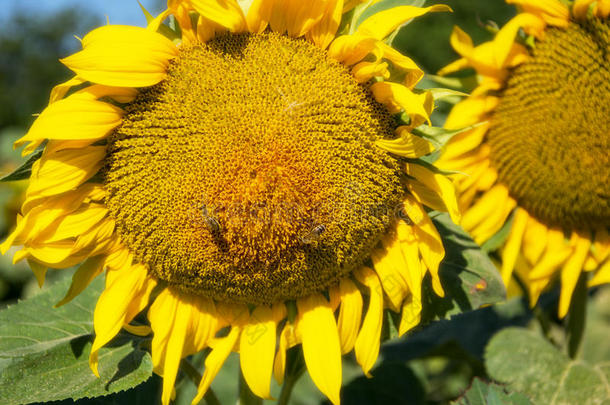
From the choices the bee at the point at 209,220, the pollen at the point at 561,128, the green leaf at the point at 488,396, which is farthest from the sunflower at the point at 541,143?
the bee at the point at 209,220

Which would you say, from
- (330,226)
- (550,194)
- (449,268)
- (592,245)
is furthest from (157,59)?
(592,245)

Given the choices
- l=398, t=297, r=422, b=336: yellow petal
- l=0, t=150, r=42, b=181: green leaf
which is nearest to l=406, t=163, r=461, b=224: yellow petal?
l=398, t=297, r=422, b=336: yellow petal

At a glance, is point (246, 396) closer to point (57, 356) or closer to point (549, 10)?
point (57, 356)

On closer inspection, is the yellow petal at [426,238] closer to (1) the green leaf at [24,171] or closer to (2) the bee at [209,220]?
(2) the bee at [209,220]

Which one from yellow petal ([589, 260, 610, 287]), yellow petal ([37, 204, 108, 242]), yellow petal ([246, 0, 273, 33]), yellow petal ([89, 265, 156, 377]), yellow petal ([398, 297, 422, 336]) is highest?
yellow petal ([246, 0, 273, 33])

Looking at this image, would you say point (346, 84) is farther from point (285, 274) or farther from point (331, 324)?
point (331, 324)

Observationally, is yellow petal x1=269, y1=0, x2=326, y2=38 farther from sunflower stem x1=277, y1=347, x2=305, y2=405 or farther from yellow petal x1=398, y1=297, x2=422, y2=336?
sunflower stem x1=277, y1=347, x2=305, y2=405

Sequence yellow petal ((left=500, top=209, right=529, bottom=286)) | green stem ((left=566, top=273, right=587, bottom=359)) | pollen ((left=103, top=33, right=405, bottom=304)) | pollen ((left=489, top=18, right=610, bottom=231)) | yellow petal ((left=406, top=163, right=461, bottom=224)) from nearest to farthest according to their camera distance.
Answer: pollen ((left=103, top=33, right=405, bottom=304)), yellow petal ((left=406, top=163, right=461, bottom=224)), pollen ((left=489, top=18, right=610, bottom=231)), yellow petal ((left=500, top=209, right=529, bottom=286)), green stem ((left=566, top=273, right=587, bottom=359))
